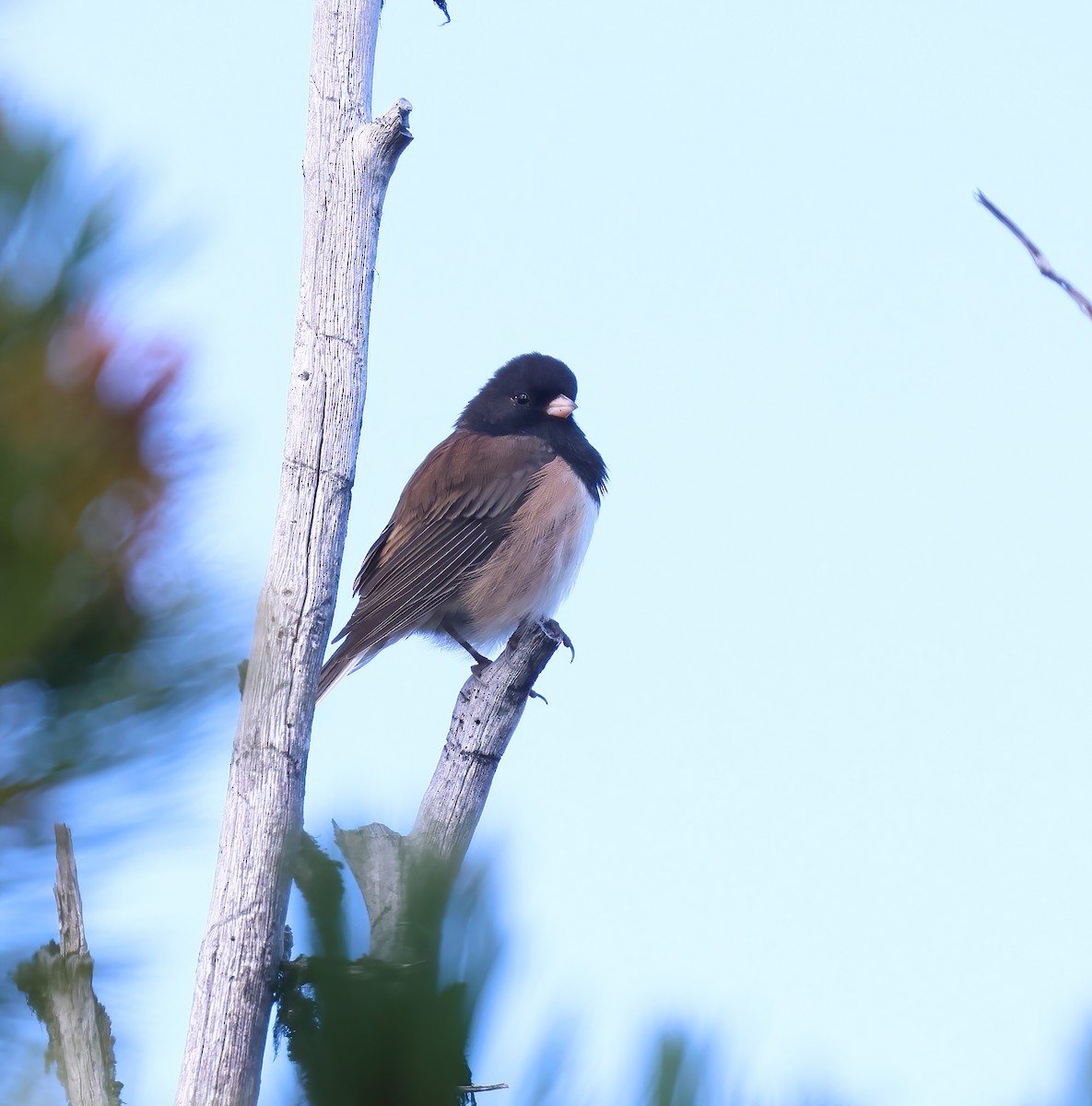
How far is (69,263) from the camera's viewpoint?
0.95 m

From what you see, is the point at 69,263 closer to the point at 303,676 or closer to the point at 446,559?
the point at 303,676

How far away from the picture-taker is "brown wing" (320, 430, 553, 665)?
11.8 feet

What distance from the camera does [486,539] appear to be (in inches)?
147

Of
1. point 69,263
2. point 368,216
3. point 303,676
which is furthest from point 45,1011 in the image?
point 368,216

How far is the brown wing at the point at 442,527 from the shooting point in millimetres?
3598

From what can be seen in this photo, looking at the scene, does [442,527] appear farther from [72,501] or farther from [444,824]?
[72,501]

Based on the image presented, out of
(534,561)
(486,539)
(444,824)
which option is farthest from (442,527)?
(444,824)

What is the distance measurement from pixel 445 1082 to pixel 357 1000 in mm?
67

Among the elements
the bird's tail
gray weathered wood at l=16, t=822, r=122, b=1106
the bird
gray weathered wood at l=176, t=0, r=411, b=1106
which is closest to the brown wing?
the bird

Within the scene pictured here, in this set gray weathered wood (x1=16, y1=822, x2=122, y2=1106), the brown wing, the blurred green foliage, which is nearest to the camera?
the blurred green foliage

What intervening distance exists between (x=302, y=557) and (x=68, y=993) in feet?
1.72

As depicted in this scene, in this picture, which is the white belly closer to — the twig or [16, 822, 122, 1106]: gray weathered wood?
[16, 822, 122, 1106]: gray weathered wood

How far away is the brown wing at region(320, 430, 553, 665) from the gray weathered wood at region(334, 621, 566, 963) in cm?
139

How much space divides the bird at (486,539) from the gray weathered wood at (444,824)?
144cm
